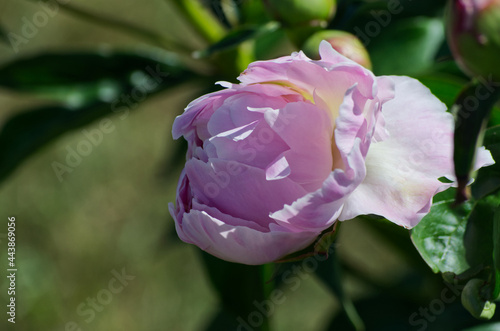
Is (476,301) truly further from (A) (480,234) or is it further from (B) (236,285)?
(B) (236,285)

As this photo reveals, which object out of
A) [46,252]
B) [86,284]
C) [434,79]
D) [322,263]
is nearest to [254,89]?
[434,79]

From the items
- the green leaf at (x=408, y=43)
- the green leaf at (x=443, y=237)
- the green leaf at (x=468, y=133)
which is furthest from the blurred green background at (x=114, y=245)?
the green leaf at (x=468, y=133)

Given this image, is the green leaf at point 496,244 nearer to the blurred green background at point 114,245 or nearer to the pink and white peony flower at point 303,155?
the pink and white peony flower at point 303,155

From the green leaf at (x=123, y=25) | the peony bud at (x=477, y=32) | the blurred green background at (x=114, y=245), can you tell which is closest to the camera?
the peony bud at (x=477, y=32)

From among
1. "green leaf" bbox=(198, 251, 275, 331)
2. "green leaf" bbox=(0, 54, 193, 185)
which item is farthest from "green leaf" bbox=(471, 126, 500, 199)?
"green leaf" bbox=(0, 54, 193, 185)

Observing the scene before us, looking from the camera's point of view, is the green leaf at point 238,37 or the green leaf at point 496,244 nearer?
the green leaf at point 496,244

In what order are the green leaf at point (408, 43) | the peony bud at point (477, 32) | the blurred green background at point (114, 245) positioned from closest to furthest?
the peony bud at point (477, 32) < the green leaf at point (408, 43) < the blurred green background at point (114, 245)
